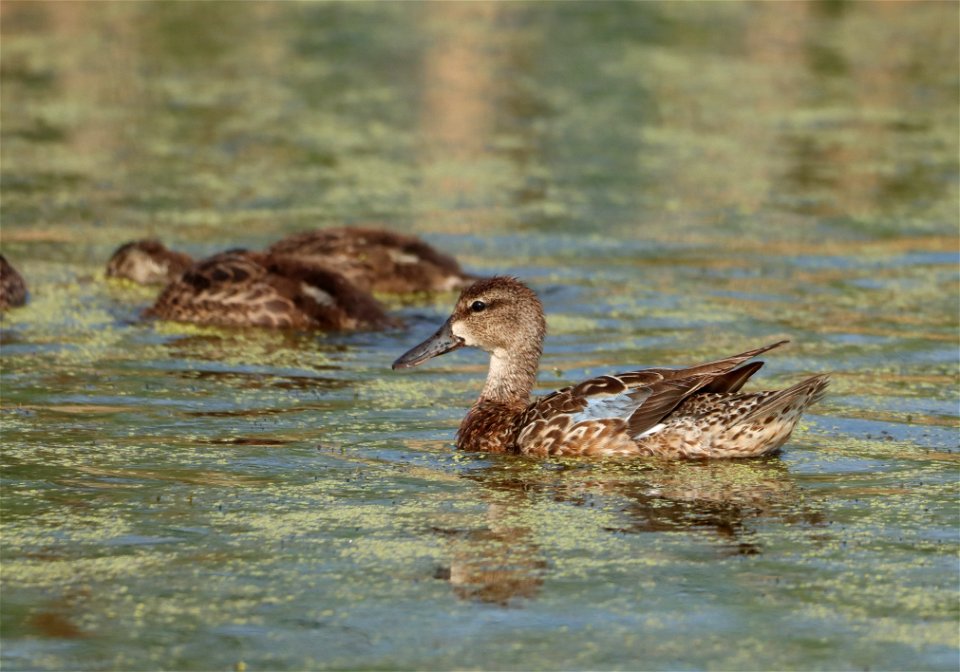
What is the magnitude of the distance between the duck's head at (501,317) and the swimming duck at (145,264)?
13.5 feet

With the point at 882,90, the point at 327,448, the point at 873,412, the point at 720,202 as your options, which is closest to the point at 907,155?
the point at 720,202

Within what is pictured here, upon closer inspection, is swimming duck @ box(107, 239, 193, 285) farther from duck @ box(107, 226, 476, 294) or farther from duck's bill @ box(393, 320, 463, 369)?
duck's bill @ box(393, 320, 463, 369)

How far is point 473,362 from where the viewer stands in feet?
37.3

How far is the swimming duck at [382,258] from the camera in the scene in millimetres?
13070

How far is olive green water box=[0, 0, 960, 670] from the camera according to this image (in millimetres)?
6207

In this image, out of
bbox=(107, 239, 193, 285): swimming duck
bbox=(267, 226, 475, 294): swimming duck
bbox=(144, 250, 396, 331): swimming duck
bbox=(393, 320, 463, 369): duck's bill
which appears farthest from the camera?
bbox=(267, 226, 475, 294): swimming duck

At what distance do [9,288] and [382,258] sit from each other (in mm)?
2758

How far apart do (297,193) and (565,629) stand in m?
10.8

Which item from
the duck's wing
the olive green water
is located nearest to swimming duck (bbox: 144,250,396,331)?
the olive green water

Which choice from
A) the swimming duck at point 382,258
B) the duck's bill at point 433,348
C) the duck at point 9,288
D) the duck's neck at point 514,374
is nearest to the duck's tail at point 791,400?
the duck's neck at point 514,374

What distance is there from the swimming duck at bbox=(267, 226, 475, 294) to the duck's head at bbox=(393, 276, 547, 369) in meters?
3.79

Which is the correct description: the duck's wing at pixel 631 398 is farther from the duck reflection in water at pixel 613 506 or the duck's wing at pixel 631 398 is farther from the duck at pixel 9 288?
the duck at pixel 9 288

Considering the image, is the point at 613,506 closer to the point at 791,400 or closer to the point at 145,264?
the point at 791,400

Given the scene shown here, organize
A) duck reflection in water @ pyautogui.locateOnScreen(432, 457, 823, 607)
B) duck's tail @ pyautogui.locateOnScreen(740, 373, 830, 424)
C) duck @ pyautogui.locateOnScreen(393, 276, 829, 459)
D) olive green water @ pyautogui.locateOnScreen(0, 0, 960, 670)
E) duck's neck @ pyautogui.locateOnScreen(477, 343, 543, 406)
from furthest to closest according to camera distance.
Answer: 1. duck's neck @ pyautogui.locateOnScreen(477, 343, 543, 406)
2. duck @ pyautogui.locateOnScreen(393, 276, 829, 459)
3. duck's tail @ pyautogui.locateOnScreen(740, 373, 830, 424)
4. duck reflection in water @ pyautogui.locateOnScreen(432, 457, 823, 607)
5. olive green water @ pyautogui.locateOnScreen(0, 0, 960, 670)
